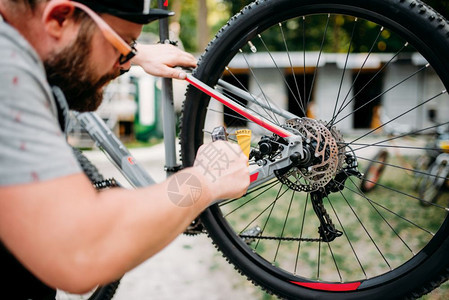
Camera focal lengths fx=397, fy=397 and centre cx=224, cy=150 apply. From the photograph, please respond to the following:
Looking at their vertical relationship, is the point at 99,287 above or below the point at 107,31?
below

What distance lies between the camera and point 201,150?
1.09m

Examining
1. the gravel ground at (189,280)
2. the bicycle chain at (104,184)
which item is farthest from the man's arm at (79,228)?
the gravel ground at (189,280)

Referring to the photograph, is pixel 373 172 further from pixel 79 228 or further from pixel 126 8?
pixel 79 228

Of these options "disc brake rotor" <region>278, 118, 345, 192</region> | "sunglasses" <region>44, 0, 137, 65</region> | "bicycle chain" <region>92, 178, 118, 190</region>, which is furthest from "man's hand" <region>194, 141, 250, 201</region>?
"bicycle chain" <region>92, 178, 118, 190</region>

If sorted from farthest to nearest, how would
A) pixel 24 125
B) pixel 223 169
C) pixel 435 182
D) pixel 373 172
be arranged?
pixel 373 172 → pixel 435 182 → pixel 223 169 → pixel 24 125

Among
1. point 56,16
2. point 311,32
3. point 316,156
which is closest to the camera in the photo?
point 56,16

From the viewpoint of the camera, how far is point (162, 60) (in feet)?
5.80

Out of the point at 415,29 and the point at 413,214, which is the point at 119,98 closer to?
the point at 413,214

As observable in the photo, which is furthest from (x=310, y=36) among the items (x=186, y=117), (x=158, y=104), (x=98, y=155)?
(x=186, y=117)

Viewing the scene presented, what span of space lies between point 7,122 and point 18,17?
11.2 inches

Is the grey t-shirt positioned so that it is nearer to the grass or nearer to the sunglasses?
the sunglasses

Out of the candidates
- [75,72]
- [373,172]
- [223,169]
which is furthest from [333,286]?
[373,172]

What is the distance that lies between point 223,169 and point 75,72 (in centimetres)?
44

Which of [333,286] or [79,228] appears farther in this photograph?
[333,286]
